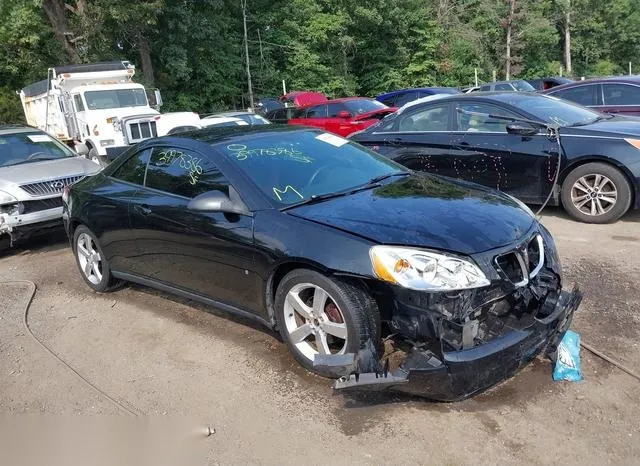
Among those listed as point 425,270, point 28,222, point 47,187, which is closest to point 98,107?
point 47,187

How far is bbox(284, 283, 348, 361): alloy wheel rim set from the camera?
340 centimetres

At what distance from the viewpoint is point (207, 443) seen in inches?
121

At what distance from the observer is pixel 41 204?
23.3 ft

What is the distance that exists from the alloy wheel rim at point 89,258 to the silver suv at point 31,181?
5.68 ft

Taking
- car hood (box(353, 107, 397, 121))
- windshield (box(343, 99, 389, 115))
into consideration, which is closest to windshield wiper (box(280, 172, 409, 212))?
car hood (box(353, 107, 397, 121))

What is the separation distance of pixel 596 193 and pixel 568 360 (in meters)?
3.66

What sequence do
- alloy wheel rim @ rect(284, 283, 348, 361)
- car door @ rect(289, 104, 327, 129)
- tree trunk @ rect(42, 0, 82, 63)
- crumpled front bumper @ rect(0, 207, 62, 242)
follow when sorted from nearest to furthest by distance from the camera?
alloy wheel rim @ rect(284, 283, 348, 361) → crumpled front bumper @ rect(0, 207, 62, 242) → car door @ rect(289, 104, 327, 129) → tree trunk @ rect(42, 0, 82, 63)

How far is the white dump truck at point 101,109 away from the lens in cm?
1373

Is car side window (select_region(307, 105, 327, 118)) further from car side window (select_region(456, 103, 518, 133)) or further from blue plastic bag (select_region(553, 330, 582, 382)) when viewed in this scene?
blue plastic bag (select_region(553, 330, 582, 382))

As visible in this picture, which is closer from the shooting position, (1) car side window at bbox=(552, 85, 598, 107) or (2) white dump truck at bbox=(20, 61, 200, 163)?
(1) car side window at bbox=(552, 85, 598, 107)

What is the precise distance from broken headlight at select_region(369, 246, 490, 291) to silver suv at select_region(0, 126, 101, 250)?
5.42 metres

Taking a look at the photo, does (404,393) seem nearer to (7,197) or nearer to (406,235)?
(406,235)

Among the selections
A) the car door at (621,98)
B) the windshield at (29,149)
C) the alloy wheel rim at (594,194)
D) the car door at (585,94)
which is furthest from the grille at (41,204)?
the car door at (621,98)

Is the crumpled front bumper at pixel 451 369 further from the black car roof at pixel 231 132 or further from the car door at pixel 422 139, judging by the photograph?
the car door at pixel 422 139
